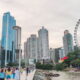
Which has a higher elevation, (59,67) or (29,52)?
(29,52)

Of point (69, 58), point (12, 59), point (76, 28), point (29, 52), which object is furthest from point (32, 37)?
point (76, 28)

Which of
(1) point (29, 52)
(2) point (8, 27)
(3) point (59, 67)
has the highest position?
(2) point (8, 27)

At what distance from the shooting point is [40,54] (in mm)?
189375

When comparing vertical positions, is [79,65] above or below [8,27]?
below

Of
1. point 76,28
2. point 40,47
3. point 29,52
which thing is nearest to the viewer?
point 76,28

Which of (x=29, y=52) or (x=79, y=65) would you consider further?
(x=29, y=52)

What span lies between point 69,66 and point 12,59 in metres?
40.3

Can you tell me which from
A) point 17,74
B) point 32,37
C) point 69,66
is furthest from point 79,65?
point 32,37

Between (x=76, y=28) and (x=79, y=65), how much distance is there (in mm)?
37003

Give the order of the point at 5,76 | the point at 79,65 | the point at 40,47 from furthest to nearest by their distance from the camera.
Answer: the point at 40,47, the point at 79,65, the point at 5,76

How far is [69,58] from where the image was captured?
99312 millimetres

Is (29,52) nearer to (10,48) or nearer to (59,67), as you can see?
(10,48)

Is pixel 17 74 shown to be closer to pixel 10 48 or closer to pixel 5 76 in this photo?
pixel 5 76

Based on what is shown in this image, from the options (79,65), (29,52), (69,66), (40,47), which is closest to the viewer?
(79,65)
